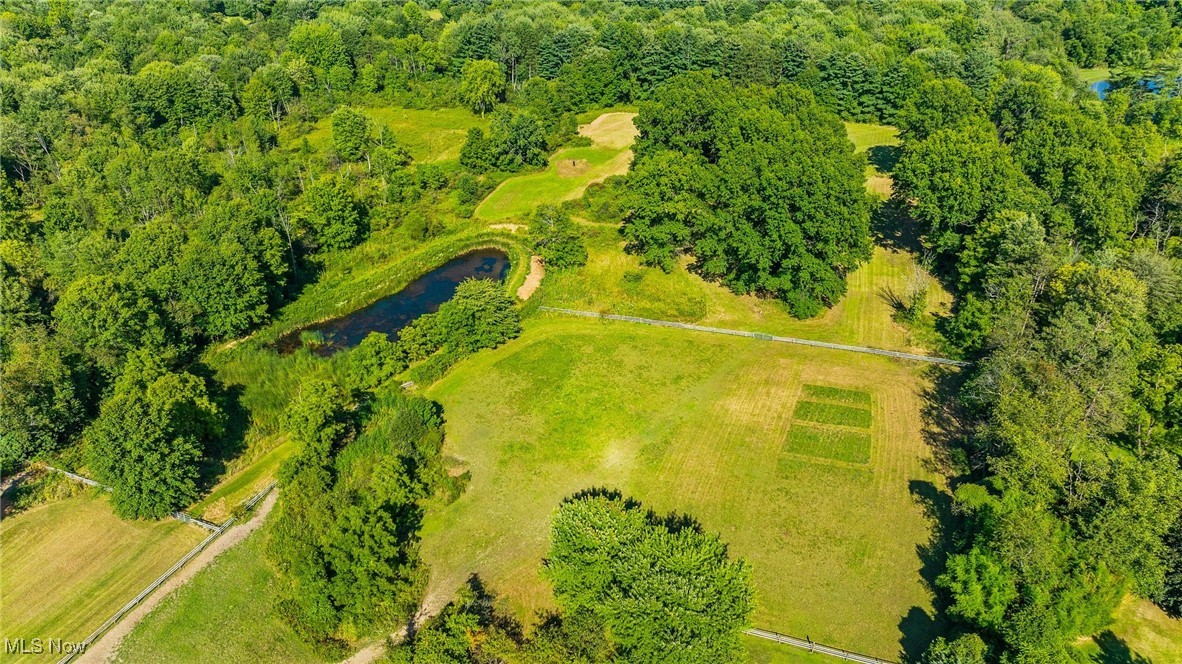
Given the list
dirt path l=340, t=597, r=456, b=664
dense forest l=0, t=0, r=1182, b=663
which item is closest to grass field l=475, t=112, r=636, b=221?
dense forest l=0, t=0, r=1182, b=663

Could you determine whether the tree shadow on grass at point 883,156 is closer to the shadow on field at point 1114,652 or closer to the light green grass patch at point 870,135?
the light green grass patch at point 870,135

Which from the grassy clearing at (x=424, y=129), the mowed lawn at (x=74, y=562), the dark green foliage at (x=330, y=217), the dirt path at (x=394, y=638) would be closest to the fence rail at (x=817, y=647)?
the dirt path at (x=394, y=638)

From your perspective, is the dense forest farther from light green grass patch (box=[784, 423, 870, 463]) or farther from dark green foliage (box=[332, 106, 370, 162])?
light green grass patch (box=[784, 423, 870, 463])

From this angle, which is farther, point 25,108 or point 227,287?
point 25,108

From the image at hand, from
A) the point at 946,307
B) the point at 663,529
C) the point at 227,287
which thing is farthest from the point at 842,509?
the point at 227,287

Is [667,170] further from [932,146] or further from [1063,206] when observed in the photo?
[1063,206]

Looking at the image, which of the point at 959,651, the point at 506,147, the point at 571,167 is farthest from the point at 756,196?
the point at 506,147
